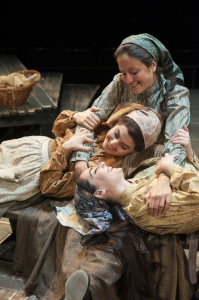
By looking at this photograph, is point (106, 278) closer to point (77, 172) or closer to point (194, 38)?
point (77, 172)

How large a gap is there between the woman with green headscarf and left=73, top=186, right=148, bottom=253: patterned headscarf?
0.74ft

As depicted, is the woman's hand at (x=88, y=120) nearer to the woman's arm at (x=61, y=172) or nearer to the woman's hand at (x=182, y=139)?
the woman's arm at (x=61, y=172)

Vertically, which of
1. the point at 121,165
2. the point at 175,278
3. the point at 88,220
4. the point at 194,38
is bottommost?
the point at 175,278

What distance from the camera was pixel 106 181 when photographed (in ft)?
6.29

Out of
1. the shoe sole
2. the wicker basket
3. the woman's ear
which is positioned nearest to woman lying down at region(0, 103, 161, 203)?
the woman's ear

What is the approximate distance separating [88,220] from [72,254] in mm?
220

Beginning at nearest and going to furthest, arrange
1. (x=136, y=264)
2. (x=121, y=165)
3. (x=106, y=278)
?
(x=106, y=278) < (x=136, y=264) < (x=121, y=165)

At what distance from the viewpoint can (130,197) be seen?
75.2 inches

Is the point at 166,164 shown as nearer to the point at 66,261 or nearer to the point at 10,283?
the point at 66,261

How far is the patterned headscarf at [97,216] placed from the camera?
1.90 meters

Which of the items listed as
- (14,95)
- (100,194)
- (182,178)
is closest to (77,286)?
(100,194)

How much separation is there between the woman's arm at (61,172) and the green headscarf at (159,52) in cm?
67

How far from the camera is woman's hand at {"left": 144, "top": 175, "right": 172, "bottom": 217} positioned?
5.75 ft

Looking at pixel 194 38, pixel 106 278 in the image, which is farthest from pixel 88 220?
pixel 194 38
